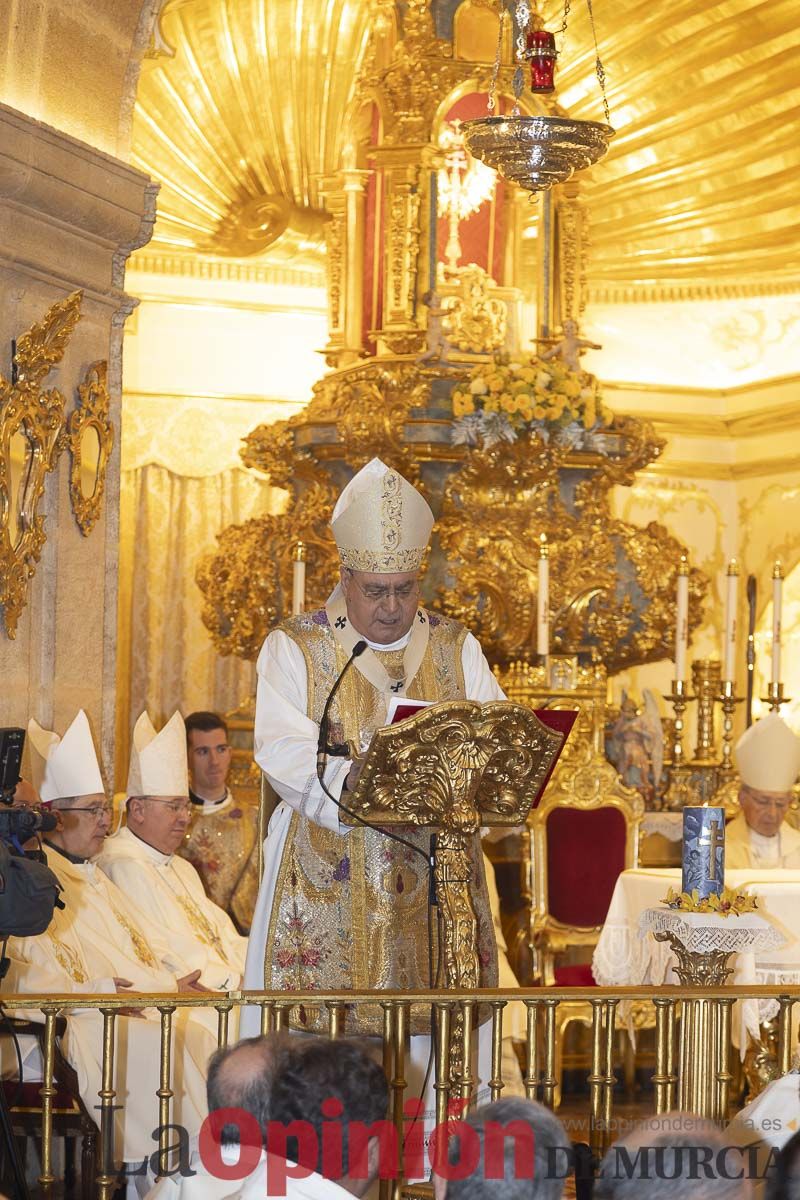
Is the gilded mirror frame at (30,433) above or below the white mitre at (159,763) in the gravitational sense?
above

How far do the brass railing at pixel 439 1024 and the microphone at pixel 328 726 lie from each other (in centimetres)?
58

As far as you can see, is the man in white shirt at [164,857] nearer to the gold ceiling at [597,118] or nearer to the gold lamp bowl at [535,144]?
the gold lamp bowl at [535,144]

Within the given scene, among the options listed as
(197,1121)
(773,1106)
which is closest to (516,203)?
(197,1121)

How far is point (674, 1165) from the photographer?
2.69 metres

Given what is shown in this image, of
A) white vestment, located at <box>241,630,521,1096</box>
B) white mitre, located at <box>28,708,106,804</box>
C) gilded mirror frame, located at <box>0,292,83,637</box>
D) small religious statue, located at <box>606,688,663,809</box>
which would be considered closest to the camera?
white vestment, located at <box>241,630,521,1096</box>

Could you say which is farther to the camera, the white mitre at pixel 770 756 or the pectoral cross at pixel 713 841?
the white mitre at pixel 770 756

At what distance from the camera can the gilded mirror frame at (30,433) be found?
245 inches

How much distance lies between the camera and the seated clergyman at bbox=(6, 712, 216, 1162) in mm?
5770

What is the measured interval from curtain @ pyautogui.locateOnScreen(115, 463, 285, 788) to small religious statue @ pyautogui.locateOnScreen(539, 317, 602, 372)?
3.85 meters

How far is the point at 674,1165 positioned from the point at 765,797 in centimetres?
519

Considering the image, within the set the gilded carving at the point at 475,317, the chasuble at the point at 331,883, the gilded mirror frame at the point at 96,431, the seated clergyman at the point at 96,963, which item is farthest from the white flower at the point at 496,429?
the chasuble at the point at 331,883

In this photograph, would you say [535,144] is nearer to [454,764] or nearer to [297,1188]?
[454,764]

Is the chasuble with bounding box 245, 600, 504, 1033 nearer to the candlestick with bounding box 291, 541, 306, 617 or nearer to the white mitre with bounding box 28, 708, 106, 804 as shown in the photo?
the white mitre with bounding box 28, 708, 106, 804

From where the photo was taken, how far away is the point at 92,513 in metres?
6.89
